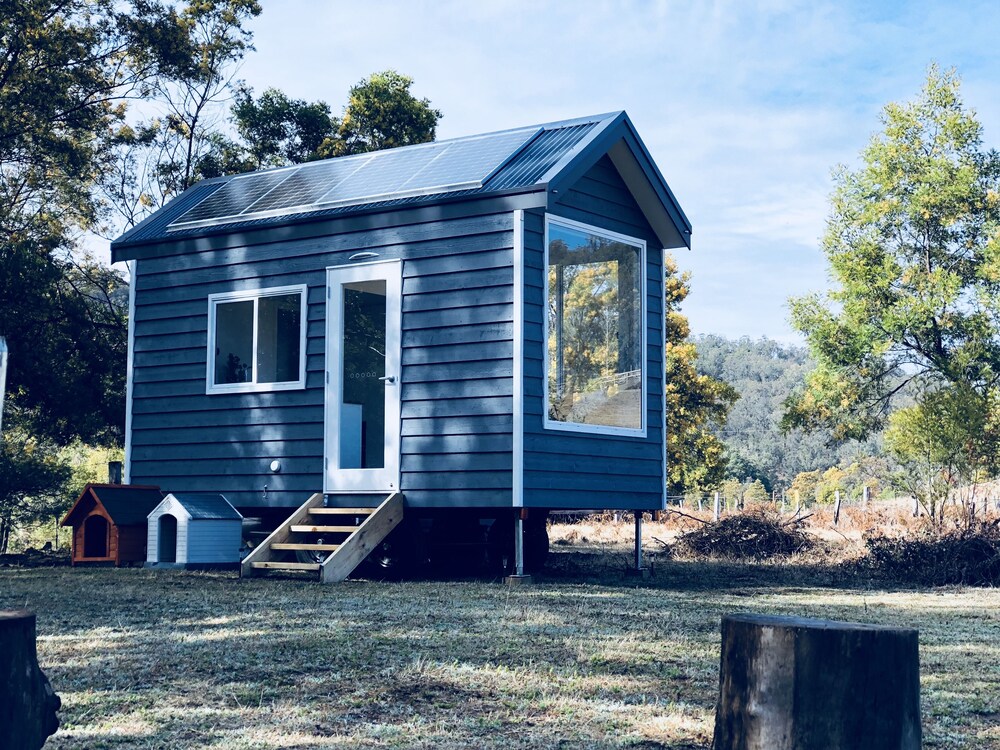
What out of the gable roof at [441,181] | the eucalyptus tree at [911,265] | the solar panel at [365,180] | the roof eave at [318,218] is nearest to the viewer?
the roof eave at [318,218]

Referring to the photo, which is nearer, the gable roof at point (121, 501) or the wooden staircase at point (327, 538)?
the wooden staircase at point (327, 538)

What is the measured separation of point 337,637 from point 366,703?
1.54 m

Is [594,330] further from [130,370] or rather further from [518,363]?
[130,370]

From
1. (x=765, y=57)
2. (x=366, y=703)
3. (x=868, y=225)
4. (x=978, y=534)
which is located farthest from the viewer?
(x=765, y=57)

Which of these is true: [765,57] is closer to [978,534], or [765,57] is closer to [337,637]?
[978,534]

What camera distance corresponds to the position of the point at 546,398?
34.4 feet

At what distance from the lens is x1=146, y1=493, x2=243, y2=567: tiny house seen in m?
11.7

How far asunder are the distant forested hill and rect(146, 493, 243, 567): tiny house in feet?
162

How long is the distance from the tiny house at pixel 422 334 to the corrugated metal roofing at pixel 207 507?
0.14 meters

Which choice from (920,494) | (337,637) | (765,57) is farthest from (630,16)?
(765,57)

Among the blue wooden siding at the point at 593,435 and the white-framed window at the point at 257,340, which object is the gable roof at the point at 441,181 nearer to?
the blue wooden siding at the point at 593,435

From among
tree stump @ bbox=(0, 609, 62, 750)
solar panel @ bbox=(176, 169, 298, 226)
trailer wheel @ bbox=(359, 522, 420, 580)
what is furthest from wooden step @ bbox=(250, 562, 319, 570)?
tree stump @ bbox=(0, 609, 62, 750)

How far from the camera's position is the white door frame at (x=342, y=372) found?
10969 millimetres

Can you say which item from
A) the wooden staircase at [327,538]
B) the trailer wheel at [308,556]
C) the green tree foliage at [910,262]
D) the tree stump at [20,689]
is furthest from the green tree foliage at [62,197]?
the green tree foliage at [910,262]
